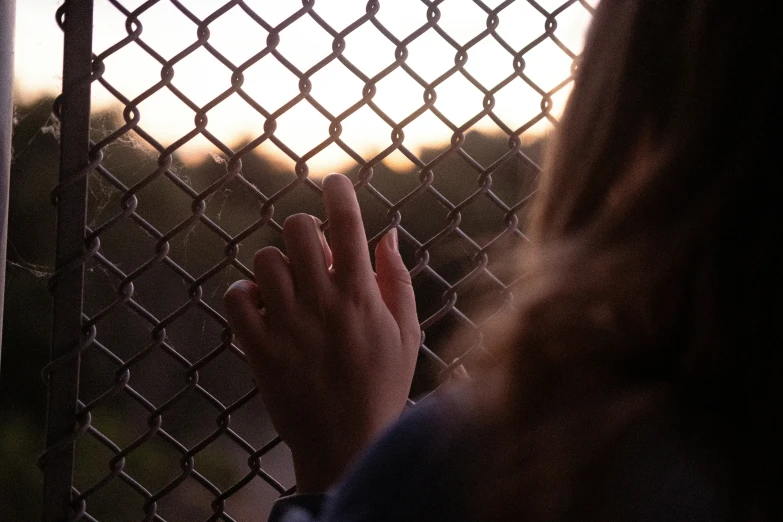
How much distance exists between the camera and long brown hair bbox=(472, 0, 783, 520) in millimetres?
708

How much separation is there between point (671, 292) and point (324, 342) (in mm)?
579

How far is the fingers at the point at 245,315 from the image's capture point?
1198 mm

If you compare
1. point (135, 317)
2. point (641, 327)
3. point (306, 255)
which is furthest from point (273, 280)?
point (641, 327)

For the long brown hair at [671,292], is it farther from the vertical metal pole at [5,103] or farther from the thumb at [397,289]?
the vertical metal pole at [5,103]

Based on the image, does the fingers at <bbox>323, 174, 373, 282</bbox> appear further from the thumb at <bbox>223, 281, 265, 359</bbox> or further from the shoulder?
the shoulder

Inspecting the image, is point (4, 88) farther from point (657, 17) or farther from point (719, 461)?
A: point (719, 461)

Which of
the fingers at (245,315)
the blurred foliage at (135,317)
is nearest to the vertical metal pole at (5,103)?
the blurred foliage at (135,317)

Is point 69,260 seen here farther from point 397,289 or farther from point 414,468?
point 414,468

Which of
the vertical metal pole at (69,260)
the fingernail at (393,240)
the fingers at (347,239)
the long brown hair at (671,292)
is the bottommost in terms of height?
the long brown hair at (671,292)

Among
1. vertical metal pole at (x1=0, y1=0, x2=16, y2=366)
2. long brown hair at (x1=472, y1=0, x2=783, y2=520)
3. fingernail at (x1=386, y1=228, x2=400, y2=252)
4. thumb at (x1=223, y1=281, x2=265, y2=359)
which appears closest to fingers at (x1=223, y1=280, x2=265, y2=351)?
thumb at (x1=223, y1=281, x2=265, y2=359)

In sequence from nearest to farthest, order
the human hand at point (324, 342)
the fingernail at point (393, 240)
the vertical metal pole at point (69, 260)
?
the human hand at point (324, 342) < the vertical metal pole at point (69, 260) < the fingernail at point (393, 240)

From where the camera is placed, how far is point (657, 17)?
0.85 meters

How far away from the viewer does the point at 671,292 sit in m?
0.76

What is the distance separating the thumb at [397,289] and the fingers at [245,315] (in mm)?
229
